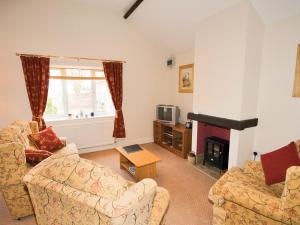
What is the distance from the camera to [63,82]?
12.2 ft

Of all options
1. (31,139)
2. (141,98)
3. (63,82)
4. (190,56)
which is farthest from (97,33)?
(31,139)

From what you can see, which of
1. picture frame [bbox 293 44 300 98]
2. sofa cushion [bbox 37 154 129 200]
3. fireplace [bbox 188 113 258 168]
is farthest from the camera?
fireplace [bbox 188 113 258 168]

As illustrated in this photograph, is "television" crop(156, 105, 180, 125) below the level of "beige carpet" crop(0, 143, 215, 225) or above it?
above

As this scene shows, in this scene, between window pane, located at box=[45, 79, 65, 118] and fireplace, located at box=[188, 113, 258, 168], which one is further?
window pane, located at box=[45, 79, 65, 118]

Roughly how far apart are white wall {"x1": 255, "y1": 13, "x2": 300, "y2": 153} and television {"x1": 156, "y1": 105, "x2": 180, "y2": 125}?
1756 mm

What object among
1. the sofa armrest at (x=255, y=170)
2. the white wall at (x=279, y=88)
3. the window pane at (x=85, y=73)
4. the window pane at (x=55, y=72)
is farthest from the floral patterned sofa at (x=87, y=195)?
the window pane at (x=85, y=73)

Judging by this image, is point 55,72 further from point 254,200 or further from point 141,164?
point 254,200

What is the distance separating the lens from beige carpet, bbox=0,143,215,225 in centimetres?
199

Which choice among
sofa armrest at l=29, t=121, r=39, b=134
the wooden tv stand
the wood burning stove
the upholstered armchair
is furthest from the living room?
sofa armrest at l=29, t=121, r=39, b=134

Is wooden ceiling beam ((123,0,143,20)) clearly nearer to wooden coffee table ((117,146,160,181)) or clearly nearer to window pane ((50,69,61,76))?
window pane ((50,69,61,76))

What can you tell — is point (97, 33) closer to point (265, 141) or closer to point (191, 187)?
point (191, 187)

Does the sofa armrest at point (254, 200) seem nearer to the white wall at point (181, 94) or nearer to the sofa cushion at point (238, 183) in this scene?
the sofa cushion at point (238, 183)

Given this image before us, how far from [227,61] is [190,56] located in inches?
58.5

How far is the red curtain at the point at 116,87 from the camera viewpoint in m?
3.87
